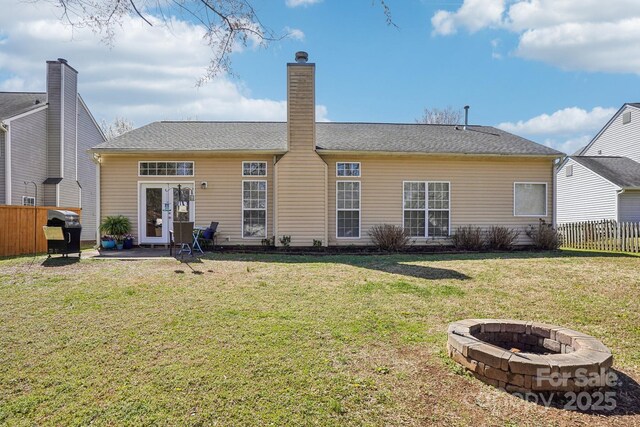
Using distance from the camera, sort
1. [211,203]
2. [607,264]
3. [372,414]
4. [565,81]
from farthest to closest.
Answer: [565,81], [211,203], [607,264], [372,414]

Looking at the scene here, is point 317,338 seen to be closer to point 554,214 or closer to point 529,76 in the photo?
point 554,214

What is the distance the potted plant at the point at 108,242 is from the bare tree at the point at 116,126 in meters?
23.0

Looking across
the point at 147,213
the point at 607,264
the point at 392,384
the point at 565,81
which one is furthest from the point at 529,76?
the point at 392,384

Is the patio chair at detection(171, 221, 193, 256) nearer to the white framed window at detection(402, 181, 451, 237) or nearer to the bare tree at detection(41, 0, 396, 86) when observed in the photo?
the bare tree at detection(41, 0, 396, 86)

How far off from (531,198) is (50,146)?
1960 centimetres

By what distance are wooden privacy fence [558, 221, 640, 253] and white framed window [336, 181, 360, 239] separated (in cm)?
847

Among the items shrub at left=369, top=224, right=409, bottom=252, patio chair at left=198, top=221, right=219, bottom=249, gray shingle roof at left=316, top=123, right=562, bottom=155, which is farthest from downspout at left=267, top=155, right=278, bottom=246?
shrub at left=369, top=224, right=409, bottom=252

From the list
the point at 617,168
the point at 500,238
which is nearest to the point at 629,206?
the point at 617,168

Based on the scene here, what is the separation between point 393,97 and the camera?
18016 mm

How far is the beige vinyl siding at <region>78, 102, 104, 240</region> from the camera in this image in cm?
1834

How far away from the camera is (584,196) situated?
1967 centimetres

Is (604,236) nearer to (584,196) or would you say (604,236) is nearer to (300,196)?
(584,196)

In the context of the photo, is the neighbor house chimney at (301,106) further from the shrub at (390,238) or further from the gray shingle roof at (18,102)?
the gray shingle roof at (18,102)

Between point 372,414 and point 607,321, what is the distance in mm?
3766
